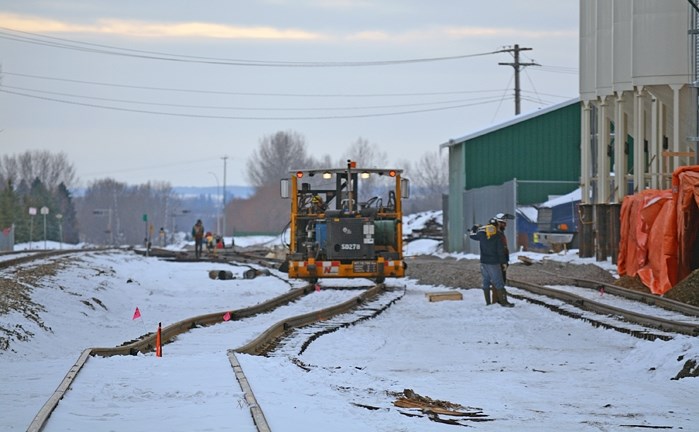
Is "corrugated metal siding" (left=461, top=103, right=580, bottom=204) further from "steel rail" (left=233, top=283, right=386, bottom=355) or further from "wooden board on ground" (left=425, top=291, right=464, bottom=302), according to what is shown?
"wooden board on ground" (left=425, top=291, right=464, bottom=302)

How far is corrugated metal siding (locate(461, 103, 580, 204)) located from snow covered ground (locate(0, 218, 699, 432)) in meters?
33.2

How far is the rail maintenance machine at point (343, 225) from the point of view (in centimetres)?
2767

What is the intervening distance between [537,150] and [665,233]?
29.7 meters

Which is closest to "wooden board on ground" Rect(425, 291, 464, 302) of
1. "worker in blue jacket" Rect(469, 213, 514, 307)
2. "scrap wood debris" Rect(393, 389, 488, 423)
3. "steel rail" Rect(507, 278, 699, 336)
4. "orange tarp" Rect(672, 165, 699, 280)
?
"worker in blue jacket" Rect(469, 213, 514, 307)

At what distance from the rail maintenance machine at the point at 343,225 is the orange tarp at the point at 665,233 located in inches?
216

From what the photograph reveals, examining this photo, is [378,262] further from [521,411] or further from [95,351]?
[521,411]

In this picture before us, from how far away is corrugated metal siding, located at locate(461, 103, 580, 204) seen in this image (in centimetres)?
5475

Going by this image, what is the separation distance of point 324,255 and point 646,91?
42.7 feet

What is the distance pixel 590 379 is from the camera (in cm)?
1292

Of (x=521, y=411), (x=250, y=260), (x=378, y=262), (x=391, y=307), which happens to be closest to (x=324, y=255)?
(x=378, y=262)

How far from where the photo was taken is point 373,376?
12719 millimetres

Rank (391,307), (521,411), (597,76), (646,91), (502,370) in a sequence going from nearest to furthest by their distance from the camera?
(521,411) → (502,370) → (391,307) → (646,91) → (597,76)

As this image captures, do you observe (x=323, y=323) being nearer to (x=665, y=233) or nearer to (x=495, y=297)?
(x=495, y=297)

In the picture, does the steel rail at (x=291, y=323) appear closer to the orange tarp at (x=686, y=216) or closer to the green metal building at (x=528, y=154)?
the orange tarp at (x=686, y=216)
